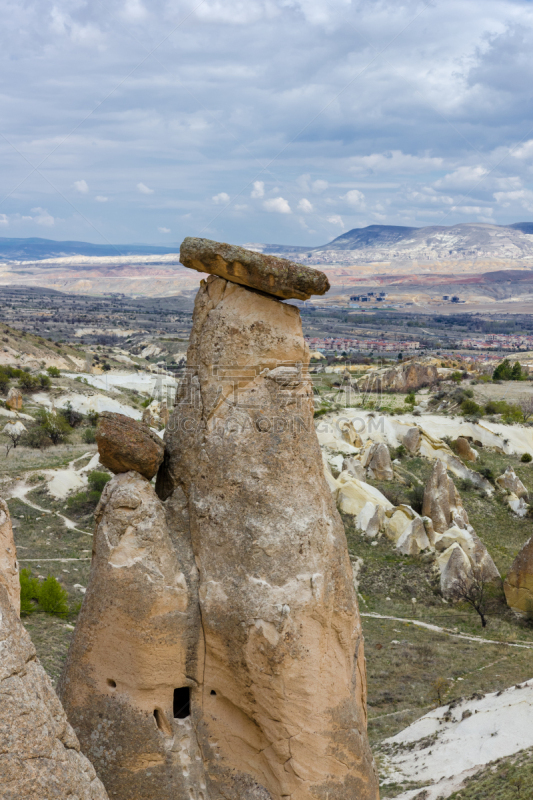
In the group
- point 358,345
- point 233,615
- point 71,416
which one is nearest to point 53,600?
point 233,615

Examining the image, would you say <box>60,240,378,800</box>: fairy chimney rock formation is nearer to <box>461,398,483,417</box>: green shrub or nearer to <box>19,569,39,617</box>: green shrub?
<box>19,569,39,617</box>: green shrub

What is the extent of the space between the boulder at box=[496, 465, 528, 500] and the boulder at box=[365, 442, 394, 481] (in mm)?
5298

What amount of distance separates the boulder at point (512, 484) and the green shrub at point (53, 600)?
72.8 ft

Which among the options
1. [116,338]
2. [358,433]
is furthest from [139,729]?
[116,338]

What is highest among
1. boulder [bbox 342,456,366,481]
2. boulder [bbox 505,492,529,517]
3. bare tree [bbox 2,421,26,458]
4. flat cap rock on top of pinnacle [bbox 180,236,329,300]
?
flat cap rock on top of pinnacle [bbox 180,236,329,300]

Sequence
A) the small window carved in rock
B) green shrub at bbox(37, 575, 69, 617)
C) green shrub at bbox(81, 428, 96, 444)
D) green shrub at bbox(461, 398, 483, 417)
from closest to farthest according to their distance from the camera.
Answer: the small window carved in rock
green shrub at bbox(37, 575, 69, 617)
green shrub at bbox(81, 428, 96, 444)
green shrub at bbox(461, 398, 483, 417)

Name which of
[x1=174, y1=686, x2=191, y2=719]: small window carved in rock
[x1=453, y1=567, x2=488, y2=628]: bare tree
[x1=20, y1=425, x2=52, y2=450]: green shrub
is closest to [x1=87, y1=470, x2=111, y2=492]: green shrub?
[x1=20, y1=425, x2=52, y2=450]: green shrub

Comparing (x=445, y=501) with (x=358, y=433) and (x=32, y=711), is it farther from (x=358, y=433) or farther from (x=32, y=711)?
(x=32, y=711)

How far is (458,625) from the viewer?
1948cm

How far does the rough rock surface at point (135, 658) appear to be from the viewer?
6.80m

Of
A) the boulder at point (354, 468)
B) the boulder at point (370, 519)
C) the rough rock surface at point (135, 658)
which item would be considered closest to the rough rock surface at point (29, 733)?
the rough rock surface at point (135, 658)

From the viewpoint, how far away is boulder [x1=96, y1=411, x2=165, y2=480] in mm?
7195

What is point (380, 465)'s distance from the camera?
31500mm

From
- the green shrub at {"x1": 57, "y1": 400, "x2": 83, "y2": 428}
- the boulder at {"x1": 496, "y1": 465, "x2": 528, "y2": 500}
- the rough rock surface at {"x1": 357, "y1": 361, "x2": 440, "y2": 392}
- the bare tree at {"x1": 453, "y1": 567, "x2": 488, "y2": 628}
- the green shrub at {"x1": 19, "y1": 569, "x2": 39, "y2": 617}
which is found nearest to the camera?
the green shrub at {"x1": 19, "y1": 569, "x2": 39, "y2": 617}
